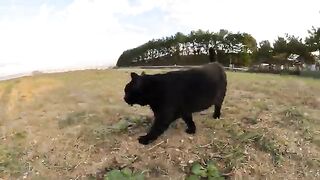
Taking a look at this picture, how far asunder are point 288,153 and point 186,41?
1527cm

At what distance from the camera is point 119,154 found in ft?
16.8

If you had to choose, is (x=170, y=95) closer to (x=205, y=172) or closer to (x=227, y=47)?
(x=205, y=172)

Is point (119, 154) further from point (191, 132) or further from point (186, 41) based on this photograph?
point (186, 41)

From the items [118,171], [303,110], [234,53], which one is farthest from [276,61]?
[118,171]

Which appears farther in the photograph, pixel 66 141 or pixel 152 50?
pixel 152 50

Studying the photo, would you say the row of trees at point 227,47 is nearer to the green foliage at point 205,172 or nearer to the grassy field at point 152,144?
the grassy field at point 152,144

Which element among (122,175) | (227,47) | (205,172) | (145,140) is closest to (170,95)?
(145,140)

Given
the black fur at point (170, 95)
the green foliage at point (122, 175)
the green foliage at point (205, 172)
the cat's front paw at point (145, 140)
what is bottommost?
the green foliage at point (205, 172)

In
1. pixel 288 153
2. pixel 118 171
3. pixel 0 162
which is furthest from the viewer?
pixel 288 153

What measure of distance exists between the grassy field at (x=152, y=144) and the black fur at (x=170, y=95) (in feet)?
1.02

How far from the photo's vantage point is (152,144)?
17.4 feet

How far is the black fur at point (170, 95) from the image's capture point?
518cm

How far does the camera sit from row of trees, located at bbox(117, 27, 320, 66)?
1992 centimetres

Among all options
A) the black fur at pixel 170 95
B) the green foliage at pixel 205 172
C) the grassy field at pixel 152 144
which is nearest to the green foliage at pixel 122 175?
the grassy field at pixel 152 144
